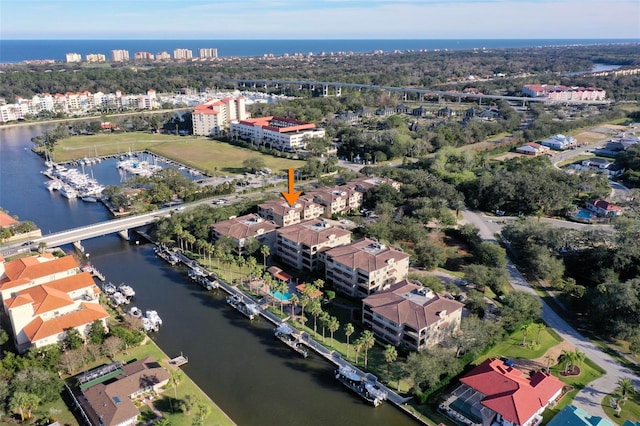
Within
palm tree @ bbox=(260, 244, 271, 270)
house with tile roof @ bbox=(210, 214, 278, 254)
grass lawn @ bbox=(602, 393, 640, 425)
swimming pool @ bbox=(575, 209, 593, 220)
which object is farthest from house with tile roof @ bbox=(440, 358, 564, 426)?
swimming pool @ bbox=(575, 209, 593, 220)

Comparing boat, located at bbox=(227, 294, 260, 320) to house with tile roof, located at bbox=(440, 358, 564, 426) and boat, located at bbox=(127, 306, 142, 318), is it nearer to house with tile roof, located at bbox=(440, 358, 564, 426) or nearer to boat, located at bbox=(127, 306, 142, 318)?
boat, located at bbox=(127, 306, 142, 318)

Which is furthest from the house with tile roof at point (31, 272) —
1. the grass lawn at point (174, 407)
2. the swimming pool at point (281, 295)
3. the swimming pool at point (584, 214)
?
the swimming pool at point (584, 214)

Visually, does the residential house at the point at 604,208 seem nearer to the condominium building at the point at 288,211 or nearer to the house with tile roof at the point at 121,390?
the condominium building at the point at 288,211

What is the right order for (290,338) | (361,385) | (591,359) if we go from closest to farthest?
(361,385), (591,359), (290,338)

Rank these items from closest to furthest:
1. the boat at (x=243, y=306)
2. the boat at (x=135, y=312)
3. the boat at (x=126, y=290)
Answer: the boat at (x=135, y=312), the boat at (x=243, y=306), the boat at (x=126, y=290)

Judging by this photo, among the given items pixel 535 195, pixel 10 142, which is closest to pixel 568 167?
pixel 535 195

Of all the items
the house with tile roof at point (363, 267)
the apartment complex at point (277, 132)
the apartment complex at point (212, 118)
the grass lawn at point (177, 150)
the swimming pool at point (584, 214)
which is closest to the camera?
the house with tile roof at point (363, 267)

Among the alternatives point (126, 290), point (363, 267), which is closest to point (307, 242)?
point (363, 267)

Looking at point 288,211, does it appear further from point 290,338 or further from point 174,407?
point 174,407
